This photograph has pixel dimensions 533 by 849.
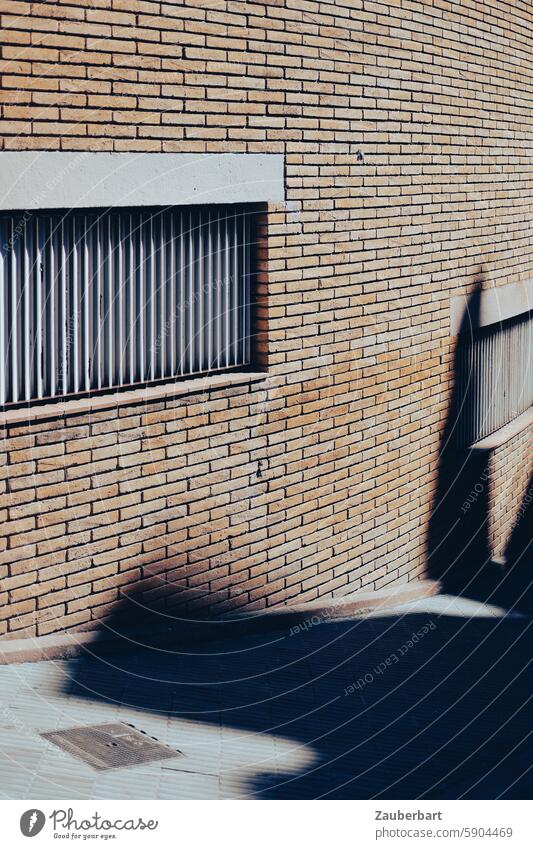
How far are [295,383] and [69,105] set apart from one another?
283cm

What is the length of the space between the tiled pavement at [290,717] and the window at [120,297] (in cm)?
168

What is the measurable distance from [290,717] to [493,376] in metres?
6.38

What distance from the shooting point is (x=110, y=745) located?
21.0 ft

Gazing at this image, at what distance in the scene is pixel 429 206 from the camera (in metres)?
10.7

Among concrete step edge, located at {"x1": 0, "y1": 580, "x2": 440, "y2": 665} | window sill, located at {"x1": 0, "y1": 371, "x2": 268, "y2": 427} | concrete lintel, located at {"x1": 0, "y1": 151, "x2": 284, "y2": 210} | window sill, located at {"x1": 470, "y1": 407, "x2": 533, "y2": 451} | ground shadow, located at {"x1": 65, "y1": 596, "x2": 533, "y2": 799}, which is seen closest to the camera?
ground shadow, located at {"x1": 65, "y1": 596, "x2": 533, "y2": 799}

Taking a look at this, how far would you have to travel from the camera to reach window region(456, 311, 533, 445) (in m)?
11.9

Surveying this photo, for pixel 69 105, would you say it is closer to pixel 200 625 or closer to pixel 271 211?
pixel 271 211

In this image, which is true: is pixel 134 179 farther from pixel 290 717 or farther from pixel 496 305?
pixel 496 305

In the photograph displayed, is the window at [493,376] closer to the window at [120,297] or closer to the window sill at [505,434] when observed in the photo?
the window sill at [505,434]

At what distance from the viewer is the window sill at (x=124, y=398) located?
696 cm

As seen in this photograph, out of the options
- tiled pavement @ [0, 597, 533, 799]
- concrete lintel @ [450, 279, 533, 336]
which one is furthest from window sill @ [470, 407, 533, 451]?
tiled pavement @ [0, 597, 533, 799]

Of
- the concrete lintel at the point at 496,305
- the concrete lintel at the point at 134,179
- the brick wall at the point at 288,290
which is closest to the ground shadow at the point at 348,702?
the brick wall at the point at 288,290

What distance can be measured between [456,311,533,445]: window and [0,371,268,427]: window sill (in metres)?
3.73

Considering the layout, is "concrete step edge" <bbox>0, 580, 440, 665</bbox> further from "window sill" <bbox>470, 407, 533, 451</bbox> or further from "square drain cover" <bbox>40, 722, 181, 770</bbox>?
"window sill" <bbox>470, 407, 533, 451</bbox>
